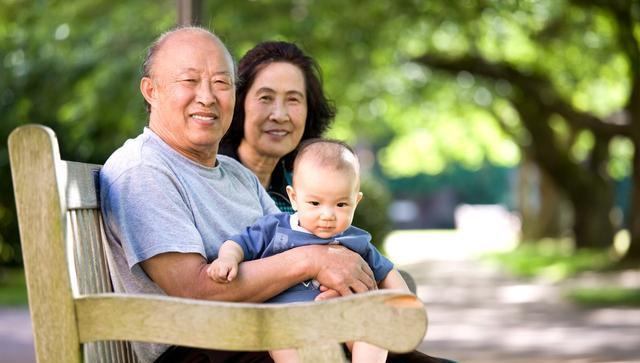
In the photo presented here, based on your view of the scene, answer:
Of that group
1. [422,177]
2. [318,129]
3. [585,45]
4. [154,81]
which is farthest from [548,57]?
[422,177]

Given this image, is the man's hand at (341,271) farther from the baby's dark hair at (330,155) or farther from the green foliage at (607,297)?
the green foliage at (607,297)

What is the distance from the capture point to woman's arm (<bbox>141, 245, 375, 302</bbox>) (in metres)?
3.04

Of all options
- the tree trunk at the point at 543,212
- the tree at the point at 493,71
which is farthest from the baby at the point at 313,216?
the tree trunk at the point at 543,212

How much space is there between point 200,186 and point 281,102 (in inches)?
61.1

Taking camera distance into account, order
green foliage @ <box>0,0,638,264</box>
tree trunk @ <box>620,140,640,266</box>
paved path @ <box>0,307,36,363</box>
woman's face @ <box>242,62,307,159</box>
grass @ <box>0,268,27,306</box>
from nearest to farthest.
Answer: woman's face @ <box>242,62,307,159</box> → paved path @ <box>0,307,36,363</box> → green foliage @ <box>0,0,638,264</box> → grass @ <box>0,268,27,306</box> → tree trunk @ <box>620,140,640,266</box>

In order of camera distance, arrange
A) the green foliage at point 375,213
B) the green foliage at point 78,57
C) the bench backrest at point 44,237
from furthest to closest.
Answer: the green foliage at point 375,213, the green foliage at point 78,57, the bench backrest at point 44,237

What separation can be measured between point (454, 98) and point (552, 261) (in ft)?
21.0

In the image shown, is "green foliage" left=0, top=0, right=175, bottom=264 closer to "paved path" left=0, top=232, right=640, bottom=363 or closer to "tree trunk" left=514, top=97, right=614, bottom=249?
"paved path" left=0, top=232, right=640, bottom=363

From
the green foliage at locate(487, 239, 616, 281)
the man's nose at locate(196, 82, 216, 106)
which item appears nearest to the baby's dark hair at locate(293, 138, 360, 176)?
the man's nose at locate(196, 82, 216, 106)

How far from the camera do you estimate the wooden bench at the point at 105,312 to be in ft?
8.50

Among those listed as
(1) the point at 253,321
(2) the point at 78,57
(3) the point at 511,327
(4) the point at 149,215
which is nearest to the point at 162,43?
(4) the point at 149,215

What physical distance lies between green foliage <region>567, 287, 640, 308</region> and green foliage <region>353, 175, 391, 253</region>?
4.31 meters

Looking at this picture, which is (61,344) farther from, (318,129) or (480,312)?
(480,312)

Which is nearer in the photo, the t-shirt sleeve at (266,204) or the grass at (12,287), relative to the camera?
the t-shirt sleeve at (266,204)
